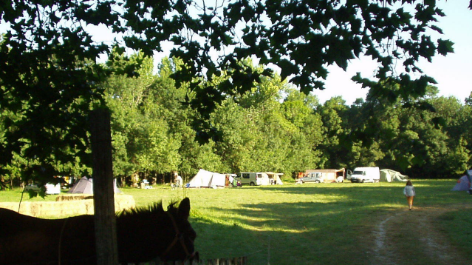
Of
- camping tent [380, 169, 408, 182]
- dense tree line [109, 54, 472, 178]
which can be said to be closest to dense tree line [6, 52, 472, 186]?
dense tree line [109, 54, 472, 178]

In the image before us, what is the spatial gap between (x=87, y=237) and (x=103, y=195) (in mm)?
694

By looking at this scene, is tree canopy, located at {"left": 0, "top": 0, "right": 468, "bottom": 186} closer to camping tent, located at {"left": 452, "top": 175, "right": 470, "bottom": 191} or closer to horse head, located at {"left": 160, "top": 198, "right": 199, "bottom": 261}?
horse head, located at {"left": 160, "top": 198, "right": 199, "bottom": 261}

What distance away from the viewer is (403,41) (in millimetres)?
4859

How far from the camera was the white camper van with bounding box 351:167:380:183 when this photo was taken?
191 feet

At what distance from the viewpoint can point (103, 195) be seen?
2.92 metres

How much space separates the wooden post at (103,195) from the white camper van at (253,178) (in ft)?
162

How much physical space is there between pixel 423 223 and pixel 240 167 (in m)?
42.8

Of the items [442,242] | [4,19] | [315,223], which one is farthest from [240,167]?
[4,19]

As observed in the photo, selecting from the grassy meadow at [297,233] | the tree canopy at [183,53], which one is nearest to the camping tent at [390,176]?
the grassy meadow at [297,233]

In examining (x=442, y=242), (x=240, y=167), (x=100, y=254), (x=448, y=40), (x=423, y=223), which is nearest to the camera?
(x=100, y=254)

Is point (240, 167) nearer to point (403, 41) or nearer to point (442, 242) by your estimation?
point (442, 242)

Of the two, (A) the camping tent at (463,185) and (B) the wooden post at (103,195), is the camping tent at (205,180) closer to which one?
(A) the camping tent at (463,185)

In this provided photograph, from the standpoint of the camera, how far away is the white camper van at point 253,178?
52362 millimetres

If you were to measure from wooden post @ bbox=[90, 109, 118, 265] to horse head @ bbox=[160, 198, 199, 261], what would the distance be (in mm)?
733
